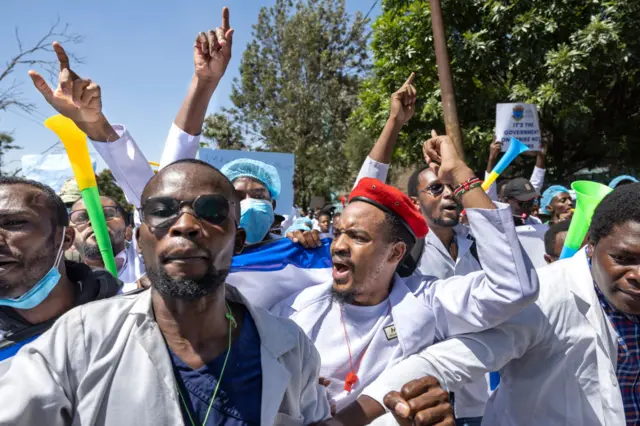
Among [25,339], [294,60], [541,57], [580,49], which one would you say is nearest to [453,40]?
[541,57]

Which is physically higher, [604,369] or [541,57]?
[541,57]

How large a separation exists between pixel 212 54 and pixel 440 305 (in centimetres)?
167

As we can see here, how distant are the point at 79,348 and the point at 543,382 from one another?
5.66 feet

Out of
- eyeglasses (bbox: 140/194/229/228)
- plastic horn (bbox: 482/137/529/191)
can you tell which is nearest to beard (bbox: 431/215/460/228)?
plastic horn (bbox: 482/137/529/191)

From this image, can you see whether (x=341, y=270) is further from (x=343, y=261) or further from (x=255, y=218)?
(x=255, y=218)

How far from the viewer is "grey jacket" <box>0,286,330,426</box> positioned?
4.21 ft

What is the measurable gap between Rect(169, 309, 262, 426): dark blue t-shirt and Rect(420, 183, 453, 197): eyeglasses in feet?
7.71

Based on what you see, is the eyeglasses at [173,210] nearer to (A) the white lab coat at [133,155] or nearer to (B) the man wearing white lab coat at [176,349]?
(B) the man wearing white lab coat at [176,349]

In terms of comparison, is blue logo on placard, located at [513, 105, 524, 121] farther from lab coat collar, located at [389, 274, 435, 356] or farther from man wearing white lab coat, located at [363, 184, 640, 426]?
lab coat collar, located at [389, 274, 435, 356]

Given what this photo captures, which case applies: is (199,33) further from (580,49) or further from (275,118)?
(275,118)

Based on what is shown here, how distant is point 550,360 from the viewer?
2084mm

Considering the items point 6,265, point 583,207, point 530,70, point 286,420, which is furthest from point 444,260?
point 530,70

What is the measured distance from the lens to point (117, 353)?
4.68 feet

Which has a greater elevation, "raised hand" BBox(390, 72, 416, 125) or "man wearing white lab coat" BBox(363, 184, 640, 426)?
"raised hand" BBox(390, 72, 416, 125)
